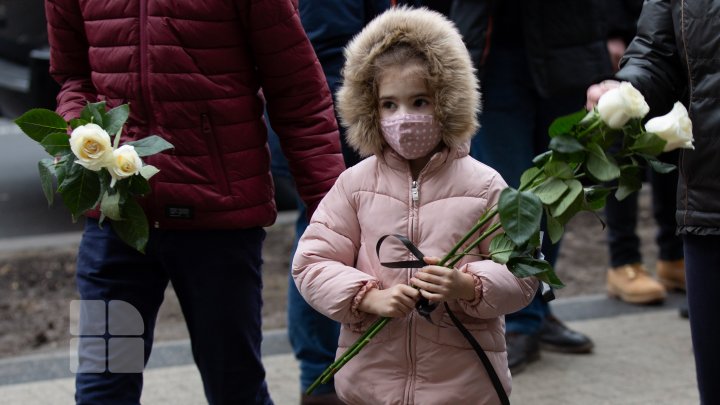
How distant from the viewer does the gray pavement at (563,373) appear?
4.98 m

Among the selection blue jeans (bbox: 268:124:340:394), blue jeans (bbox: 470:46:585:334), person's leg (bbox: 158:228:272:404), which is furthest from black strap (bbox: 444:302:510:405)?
blue jeans (bbox: 470:46:585:334)

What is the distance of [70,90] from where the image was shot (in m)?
3.75

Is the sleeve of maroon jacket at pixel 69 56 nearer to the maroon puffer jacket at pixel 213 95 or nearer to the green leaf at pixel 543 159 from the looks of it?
the maroon puffer jacket at pixel 213 95

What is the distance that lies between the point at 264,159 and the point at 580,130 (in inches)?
42.0

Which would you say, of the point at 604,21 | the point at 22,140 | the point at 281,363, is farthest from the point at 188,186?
the point at 22,140

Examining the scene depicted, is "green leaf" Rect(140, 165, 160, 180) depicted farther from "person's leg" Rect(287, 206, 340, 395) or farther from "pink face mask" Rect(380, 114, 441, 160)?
"person's leg" Rect(287, 206, 340, 395)

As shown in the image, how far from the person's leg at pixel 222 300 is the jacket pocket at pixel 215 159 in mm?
140

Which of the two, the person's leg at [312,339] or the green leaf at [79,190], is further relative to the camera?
the person's leg at [312,339]

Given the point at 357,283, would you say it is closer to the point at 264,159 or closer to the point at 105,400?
the point at 264,159

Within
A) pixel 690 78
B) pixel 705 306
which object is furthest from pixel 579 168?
pixel 705 306

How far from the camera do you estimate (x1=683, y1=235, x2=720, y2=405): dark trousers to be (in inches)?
133

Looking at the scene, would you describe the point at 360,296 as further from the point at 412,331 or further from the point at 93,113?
the point at 93,113

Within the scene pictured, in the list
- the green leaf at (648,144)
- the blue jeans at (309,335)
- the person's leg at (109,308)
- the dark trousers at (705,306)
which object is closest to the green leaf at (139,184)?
the person's leg at (109,308)

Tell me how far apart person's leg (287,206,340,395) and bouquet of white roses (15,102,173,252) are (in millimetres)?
1333
